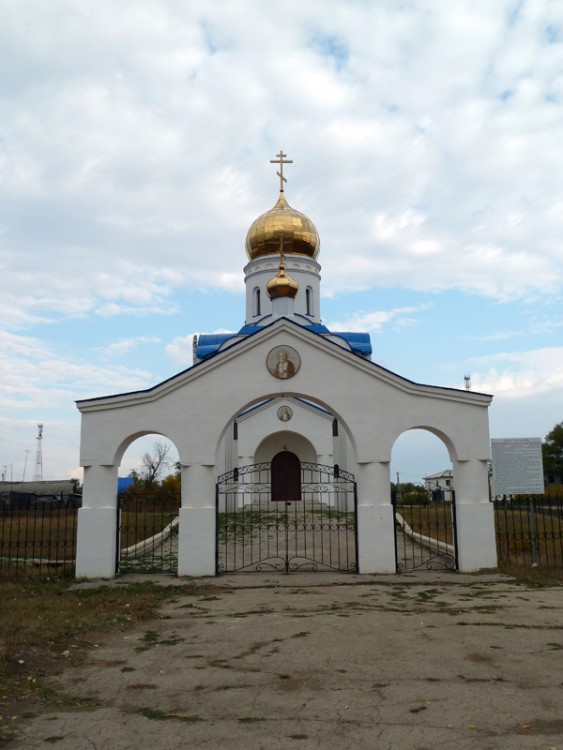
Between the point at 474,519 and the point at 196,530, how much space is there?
4.71m

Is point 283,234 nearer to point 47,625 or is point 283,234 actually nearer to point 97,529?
point 97,529

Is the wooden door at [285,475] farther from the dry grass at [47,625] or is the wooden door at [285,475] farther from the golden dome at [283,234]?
the dry grass at [47,625]

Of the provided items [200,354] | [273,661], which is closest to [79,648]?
[273,661]

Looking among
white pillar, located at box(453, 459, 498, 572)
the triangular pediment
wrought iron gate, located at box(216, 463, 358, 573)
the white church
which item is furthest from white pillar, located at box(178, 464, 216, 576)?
white pillar, located at box(453, 459, 498, 572)

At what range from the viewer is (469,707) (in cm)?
473

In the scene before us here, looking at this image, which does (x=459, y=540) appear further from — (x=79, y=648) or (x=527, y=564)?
(x=79, y=648)

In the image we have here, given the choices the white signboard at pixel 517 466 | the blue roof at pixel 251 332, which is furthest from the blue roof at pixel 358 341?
the white signboard at pixel 517 466

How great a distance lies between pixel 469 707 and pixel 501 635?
237 cm

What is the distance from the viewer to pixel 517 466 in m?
11.7

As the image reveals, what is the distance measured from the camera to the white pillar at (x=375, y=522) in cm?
1098

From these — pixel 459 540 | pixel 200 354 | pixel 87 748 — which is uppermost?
pixel 200 354

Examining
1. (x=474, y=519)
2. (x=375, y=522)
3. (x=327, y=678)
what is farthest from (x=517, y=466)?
(x=327, y=678)

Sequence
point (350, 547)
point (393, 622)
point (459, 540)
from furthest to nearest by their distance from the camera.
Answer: point (350, 547) < point (459, 540) < point (393, 622)

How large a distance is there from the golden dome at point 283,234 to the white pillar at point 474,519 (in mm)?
20217
